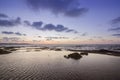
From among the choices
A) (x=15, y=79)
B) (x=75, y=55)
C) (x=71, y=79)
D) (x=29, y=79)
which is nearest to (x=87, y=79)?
(x=71, y=79)

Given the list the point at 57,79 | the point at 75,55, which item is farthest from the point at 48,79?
the point at 75,55

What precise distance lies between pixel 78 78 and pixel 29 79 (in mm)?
6141

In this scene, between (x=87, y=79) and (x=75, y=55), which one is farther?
(x=75, y=55)

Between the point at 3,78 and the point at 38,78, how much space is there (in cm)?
424

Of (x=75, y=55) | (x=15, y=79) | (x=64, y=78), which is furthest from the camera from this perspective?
(x=75, y=55)

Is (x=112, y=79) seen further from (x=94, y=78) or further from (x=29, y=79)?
(x=29, y=79)

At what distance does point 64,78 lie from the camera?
14031 millimetres

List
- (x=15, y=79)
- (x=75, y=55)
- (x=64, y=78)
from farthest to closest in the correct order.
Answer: (x=75, y=55)
(x=64, y=78)
(x=15, y=79)

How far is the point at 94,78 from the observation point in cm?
1423

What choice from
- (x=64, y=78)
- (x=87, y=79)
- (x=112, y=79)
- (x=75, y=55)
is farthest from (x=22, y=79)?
(x=75, y=55)

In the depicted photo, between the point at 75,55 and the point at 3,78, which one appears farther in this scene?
the point at 75,55

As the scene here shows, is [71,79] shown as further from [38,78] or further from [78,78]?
[38,78]

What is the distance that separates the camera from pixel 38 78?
13.8 m

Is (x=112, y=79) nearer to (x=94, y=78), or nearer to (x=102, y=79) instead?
(x=102, y=79)
